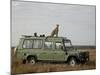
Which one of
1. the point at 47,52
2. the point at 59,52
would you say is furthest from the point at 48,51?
the point at 59,52

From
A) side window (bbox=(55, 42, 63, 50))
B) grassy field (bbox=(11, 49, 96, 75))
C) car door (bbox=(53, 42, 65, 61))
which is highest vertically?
side window (bbox=(55, 42, 63, 50))

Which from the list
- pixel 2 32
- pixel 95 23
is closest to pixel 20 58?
pixel 2 32

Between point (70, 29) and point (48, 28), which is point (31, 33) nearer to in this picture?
point (48, 28)

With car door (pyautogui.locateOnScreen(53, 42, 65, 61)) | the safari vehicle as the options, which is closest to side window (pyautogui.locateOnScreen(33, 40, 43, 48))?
the safari vehicle

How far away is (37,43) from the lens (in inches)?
79.5

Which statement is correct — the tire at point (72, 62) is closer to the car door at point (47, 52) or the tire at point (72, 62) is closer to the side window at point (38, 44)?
the car door at point (47, 52)

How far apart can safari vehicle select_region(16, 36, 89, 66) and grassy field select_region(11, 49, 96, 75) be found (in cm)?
4

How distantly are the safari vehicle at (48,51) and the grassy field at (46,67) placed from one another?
0.04 meters

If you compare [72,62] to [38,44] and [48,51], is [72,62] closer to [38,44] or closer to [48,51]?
[48,51]

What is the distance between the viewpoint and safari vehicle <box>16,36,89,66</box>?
78.0 inches

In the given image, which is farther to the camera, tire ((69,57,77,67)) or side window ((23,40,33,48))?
tire ((69,57,77,67))

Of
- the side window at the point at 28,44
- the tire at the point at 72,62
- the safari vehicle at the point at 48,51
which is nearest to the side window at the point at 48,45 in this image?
the safari vehicle at the point at 48,51

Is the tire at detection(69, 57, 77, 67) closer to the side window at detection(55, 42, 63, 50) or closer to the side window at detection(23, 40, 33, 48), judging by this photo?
the side window at detection(55, 42, 63, 50)

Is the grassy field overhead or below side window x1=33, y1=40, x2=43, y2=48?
below
